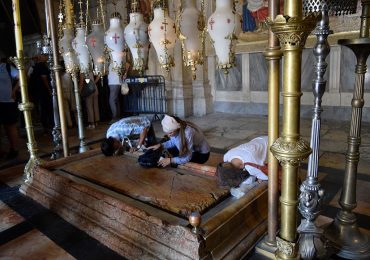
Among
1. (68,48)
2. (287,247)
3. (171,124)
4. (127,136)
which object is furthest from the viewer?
(127,136)

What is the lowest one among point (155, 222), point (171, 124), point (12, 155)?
point (12, 155)

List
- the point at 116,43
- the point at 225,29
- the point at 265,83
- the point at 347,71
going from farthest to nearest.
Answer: the point at 265,83 < the point at 347,71 < the point at 116,43 < the point at 225,29

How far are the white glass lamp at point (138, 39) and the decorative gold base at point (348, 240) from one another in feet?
6.02

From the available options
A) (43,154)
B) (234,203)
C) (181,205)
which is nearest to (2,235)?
(181,205)

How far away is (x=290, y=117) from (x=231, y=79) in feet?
23.8

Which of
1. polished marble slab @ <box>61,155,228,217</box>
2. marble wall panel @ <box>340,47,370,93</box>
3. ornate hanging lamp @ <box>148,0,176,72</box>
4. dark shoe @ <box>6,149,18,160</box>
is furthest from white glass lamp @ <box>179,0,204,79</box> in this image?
marble wall panel @ <box>340,47,370,93</box>

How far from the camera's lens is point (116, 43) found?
2.54 metres

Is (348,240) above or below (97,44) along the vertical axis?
below

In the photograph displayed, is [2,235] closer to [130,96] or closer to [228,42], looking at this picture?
[228,42]

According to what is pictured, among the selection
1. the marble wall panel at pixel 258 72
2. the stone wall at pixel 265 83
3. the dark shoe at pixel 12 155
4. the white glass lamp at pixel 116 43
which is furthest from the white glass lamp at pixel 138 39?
the marble wall panel at pixel 258 72

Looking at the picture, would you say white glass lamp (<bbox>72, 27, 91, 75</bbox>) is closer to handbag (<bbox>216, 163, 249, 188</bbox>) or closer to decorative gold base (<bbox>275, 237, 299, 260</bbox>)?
handbag (<bbox>216, 163, 249, 188</bbox>)

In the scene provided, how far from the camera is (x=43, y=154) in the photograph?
538cm

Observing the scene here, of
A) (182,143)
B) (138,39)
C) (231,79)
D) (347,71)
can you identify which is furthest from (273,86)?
(231,79)

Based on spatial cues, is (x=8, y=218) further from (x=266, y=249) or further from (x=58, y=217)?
(x=266, y=249)
